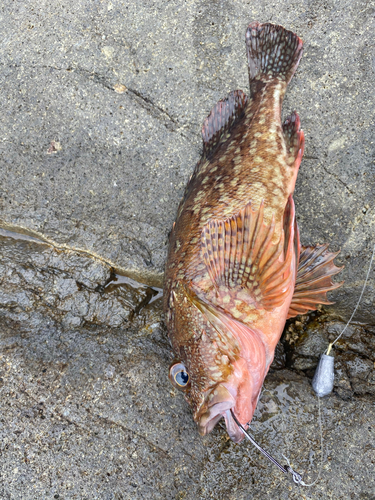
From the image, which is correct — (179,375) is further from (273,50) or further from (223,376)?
(273,50)

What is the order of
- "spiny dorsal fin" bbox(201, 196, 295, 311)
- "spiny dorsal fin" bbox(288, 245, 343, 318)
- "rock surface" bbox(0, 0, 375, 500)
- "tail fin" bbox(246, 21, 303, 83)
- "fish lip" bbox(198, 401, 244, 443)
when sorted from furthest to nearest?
"tail fin" bbox(246, 21, 303, 83), "spiny dorsal fin" bbox(288, 245, 343, 318), "rock surface" bbox(0, 0, 375, 500), "spiny dorsal fin" bbox(201, 196, 295, 311), "fish lip" bbox(198, 401, 244, 443)

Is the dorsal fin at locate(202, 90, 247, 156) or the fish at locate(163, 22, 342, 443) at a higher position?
the dorsal fin at locate(202, 90, 247, 156)

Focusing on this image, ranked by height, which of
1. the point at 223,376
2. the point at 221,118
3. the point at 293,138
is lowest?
the point at 223,376

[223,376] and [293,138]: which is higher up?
[293,138]

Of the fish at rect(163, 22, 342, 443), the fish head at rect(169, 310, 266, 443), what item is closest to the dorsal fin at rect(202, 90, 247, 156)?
the fish at rect(163, 22, 342, 443)

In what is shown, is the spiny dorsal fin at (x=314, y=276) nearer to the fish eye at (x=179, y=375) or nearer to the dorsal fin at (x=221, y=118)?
the fish eye at (x=179, y=375)

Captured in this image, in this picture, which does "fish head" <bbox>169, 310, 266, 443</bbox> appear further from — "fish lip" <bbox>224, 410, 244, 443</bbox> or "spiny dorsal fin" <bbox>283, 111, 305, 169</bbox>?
"spiny dorsal fin" <bbox>283, 111, 305, 169</bbox>

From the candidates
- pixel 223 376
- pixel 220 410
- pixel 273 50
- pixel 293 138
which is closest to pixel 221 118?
pixel 293 138
